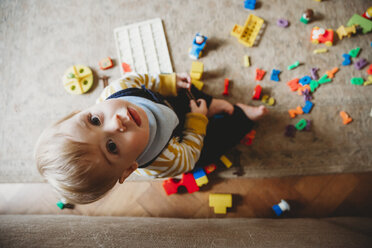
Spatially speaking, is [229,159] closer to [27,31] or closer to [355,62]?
[355,62]

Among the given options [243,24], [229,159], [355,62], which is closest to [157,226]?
[229,159]

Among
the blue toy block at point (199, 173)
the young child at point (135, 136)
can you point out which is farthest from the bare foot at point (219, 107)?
the blue toy block at point (199, 173)

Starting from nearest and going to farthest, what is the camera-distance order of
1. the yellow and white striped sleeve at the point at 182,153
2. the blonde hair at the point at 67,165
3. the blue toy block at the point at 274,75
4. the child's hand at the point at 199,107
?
the blonde hair at the point at 67,165, the yellow and white striped sleeve at the point at 182,153, the child's hand at the point at 199,107, the blue toy block at the point at 274,75

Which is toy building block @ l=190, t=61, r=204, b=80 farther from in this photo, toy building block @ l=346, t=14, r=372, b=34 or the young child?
toy building block @ l=346, t=14, r=372, b=34

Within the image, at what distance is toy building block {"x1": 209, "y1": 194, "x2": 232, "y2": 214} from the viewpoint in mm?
791

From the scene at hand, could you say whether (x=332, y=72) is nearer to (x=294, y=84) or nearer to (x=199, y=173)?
(x=294, y=84)

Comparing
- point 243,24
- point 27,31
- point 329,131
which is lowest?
point 329,131

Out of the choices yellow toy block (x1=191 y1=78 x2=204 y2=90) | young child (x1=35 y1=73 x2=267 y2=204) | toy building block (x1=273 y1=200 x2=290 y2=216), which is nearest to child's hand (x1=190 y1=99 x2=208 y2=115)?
young child (x1=35 y1=73 x2=267 y2=204)

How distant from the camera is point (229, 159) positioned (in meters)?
0.82

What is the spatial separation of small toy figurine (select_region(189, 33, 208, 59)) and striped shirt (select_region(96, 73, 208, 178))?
0.55 ft

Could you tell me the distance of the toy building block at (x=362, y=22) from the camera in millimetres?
814

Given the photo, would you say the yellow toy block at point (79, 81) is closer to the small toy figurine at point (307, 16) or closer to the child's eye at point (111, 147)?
the child's eye at point (111, 147)

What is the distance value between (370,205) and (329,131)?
Answer: 291mm

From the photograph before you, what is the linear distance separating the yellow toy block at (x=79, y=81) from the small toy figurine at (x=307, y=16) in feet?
2.90
